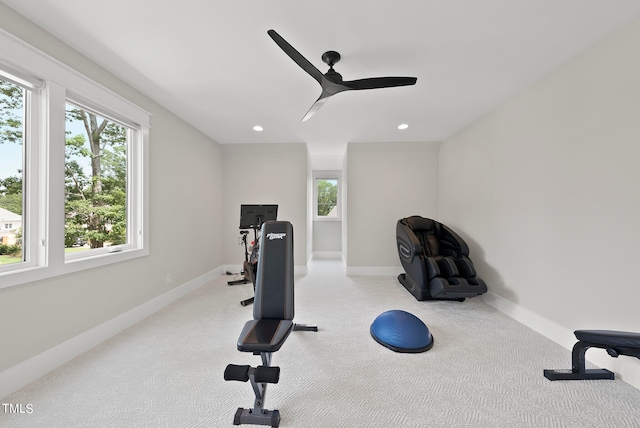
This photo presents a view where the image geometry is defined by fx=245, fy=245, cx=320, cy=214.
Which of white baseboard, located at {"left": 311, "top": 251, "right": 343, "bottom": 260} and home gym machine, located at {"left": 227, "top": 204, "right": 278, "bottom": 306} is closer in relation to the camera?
home gym machine, located at {"left": 227, "top": 204, "right": 278, "bottom": 306}

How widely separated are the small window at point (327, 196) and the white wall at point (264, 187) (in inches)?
87.6

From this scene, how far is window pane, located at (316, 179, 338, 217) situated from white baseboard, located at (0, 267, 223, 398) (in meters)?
4.58

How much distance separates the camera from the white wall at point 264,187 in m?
4.78

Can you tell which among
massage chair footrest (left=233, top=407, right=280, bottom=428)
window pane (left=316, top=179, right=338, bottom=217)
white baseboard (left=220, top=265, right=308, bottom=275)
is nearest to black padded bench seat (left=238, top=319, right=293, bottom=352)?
massage chair footrest (left=233, top=407, right=280, bottom=428)

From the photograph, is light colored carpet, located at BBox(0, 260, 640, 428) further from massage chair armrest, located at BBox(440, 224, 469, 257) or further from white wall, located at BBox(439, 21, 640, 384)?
massage chair armrest, located at BBox(440, 224, 469, 257)

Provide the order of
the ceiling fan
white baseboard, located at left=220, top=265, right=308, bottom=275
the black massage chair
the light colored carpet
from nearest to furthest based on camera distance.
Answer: the light colored carpet
the ceiling fan
the black massage chair
white baseboard, located at left=220, top=265, right=308, bottom=275

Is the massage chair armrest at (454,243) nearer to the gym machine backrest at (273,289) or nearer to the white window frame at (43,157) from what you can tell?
the gym machine backrest at (273,289)

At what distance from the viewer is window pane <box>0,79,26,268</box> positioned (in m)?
1.65

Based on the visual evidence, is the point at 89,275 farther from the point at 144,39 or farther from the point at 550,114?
the point at 550,114

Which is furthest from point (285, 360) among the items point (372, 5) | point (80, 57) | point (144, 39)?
point (80, 57)

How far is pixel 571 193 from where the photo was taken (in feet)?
6.89

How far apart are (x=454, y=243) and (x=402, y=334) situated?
190cm

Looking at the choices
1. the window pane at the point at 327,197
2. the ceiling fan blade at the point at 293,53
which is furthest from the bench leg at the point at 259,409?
the window pane at the point at 327,197

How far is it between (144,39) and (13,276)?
1.87m
